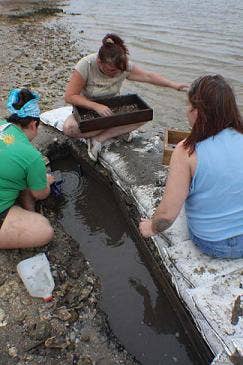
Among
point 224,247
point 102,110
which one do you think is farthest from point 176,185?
point 102,110

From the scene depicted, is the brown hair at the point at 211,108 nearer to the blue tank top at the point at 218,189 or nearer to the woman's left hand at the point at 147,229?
the blue tank top at the point at 218,189

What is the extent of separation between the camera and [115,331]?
117 inches

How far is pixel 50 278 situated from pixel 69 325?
0.40m

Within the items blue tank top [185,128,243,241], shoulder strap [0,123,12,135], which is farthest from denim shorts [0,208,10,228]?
blue tank top [185,128,243,241]

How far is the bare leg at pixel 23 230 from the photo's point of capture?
127 inches

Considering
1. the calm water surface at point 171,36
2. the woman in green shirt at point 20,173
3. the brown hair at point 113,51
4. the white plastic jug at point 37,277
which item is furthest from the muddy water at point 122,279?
the calm water surface at point 171,36

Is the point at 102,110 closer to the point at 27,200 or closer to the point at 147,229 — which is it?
the point at 27,200

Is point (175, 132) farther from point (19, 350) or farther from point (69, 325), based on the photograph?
point (19, 350)

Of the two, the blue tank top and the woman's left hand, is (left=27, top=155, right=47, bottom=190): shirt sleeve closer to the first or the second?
the woman's left hand

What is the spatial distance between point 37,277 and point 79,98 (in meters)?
2.12

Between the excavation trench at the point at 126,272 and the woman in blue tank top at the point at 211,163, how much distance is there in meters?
0.73

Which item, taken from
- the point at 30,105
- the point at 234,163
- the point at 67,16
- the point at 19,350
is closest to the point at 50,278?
the point at 19,350

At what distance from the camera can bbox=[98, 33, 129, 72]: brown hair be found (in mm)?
3988

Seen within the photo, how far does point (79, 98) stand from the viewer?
4352 millimetres
